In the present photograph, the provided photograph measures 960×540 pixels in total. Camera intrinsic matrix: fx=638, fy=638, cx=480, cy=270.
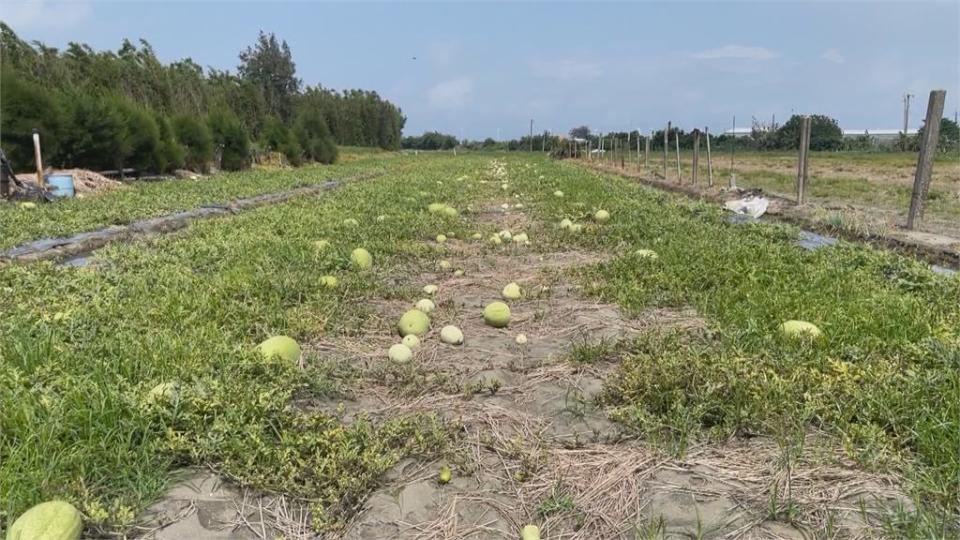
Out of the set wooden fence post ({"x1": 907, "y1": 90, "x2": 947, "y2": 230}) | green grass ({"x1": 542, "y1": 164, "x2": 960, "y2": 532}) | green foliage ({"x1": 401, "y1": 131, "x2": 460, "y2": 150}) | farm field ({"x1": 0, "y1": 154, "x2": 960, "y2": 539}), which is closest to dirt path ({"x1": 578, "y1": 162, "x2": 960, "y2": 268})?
wooden fence post ({"x1": 907, "y1": 90, "x2": 947, "y2": 230})

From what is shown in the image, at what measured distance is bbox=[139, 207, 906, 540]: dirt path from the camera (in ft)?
6.56

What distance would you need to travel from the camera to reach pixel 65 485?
202 cm

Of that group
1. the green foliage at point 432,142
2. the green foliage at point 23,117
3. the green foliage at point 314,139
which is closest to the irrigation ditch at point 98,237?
the green foliage at point 23,117

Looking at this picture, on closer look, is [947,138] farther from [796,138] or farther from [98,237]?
[98,237]

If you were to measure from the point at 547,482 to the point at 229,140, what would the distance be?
2817 cm

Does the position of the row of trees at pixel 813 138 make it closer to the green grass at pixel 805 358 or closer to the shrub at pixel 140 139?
the shrub at pixel 140 139

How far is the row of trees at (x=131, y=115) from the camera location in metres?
16.4

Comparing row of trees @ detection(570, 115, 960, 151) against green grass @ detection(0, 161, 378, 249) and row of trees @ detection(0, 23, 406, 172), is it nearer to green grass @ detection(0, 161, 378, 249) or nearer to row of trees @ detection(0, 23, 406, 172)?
row of trees @ detection(0, 23, 406, 172)

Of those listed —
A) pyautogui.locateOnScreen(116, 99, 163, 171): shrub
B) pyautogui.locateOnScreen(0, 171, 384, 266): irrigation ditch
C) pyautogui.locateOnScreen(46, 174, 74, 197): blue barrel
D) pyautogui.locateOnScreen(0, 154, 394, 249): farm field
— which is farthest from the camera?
pyautogui.locateOnScreen(116, 99, 163, 171): shrub

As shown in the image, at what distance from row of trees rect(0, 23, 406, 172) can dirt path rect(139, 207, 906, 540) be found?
17256mm

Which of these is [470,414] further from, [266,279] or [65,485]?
[266,279]

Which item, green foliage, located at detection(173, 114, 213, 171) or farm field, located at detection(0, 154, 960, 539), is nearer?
farm field, located at detection(0, 154, 960, 539)

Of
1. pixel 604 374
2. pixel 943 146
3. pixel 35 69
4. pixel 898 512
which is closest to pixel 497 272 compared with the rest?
pixel 604 374

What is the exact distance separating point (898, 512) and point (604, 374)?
1428mm
